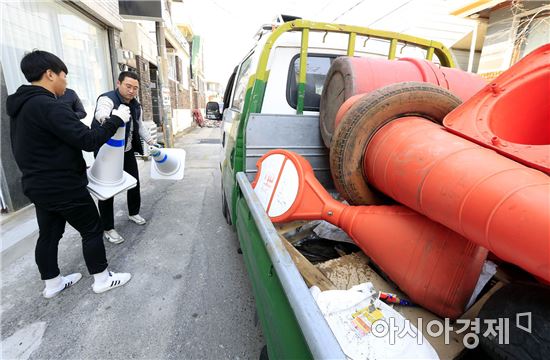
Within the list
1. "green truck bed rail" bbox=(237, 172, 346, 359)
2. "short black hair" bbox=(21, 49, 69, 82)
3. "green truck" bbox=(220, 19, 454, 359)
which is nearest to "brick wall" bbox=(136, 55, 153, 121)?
"green truck" bbox=(220, 19, 454, 359)

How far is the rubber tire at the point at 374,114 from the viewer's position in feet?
4.77

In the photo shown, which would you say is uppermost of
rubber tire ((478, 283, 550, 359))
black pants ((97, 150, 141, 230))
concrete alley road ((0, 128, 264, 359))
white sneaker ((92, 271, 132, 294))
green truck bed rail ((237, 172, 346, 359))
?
green truck bed rail ((237, 172, 346, 359))

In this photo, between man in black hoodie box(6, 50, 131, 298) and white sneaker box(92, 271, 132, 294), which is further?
white sneaker box(92, 271, 132, 294)

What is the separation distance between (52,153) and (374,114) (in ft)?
7.49

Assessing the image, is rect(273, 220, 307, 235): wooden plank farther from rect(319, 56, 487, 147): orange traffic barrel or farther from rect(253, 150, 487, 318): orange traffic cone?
rect(319, 56, 487, 147): orange traffic barrel

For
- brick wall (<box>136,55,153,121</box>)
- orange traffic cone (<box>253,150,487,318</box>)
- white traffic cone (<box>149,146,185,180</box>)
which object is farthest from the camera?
brick wall (<box>136,55,153,121</box>)

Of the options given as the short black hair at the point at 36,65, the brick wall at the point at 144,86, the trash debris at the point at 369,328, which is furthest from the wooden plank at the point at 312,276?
the brick wall at the point at 144,86

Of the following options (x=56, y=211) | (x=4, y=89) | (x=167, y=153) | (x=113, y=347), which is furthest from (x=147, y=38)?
(x=113, y=347)

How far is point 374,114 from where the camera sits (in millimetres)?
1470

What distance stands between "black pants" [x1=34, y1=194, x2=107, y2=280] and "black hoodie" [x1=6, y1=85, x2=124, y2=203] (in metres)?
0.09

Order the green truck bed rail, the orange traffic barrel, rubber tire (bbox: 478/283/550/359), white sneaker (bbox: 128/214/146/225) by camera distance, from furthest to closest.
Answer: white sneaker (bbox: 128/214/146/225) → the orange traffic barrel → rubber tire (bbox: 478/283/550/359) → the green truck bed rail

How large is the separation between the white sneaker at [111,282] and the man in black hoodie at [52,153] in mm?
130

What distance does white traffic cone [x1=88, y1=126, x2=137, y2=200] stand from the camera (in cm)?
267

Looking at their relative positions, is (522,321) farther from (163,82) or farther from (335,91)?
(163,82)
